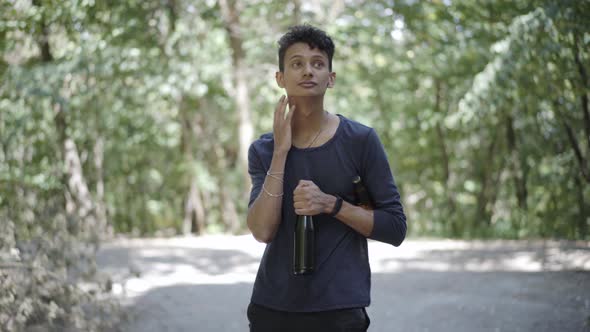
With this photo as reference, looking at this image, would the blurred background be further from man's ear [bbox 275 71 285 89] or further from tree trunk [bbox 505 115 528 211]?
man's ear [bbox 275 71 285 89]

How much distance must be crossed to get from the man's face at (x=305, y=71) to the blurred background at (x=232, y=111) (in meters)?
3.32

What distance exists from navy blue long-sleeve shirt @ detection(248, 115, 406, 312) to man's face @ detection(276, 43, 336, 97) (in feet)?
0.51

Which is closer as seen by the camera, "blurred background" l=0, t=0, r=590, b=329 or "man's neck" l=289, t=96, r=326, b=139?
"man's neck" l=289, t=96, r=326, b=139

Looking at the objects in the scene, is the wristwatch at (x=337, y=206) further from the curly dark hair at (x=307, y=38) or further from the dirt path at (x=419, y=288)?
the dirt path at (x=419, y=288)

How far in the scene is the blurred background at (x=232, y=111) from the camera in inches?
238

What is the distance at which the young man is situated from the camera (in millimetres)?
1976

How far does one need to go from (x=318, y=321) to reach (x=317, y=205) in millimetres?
364

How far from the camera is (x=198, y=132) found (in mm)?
18375

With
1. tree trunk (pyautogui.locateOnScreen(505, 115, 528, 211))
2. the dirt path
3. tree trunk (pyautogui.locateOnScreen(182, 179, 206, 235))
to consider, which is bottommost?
tree trunk (pyautogui.locateOnScreen(182, 179, 206, 235))

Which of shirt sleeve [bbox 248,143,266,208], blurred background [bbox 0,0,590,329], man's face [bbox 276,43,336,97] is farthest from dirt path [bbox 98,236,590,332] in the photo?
man's face [bbox 276,43,336,97]

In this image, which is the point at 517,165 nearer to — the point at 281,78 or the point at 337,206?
the point at 281,78

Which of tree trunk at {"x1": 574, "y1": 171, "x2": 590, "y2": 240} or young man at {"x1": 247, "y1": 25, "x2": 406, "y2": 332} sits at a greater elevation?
young man at {"x1": 247, "y1": 25, "x2": 406, "y2": 332}

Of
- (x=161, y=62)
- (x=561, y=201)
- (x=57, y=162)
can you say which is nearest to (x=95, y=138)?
(x=57, y=162)

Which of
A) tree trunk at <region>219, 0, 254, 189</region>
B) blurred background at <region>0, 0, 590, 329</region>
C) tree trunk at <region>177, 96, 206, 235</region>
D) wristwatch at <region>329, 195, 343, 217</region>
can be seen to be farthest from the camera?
tree trunk at <region>177, 96, 206, 235</region>
